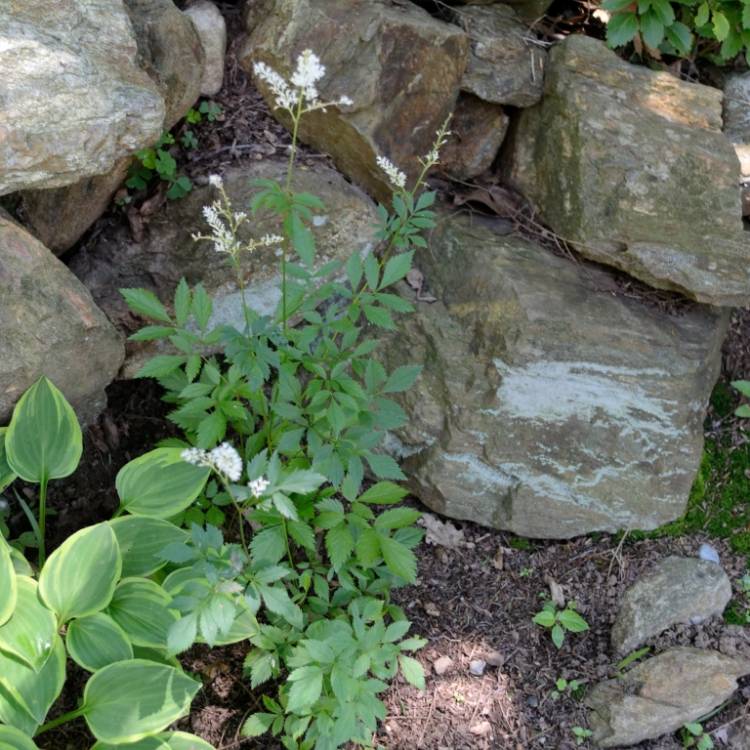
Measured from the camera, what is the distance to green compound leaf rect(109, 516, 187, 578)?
2.51 meters

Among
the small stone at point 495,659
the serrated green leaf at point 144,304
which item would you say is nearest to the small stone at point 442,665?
the small stone at point 495,659

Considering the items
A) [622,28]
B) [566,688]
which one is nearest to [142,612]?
[566,688]

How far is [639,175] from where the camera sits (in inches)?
122

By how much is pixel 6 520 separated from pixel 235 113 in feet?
5.48

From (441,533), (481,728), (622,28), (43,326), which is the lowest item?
(481,728)

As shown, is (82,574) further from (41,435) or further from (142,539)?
(41,435)

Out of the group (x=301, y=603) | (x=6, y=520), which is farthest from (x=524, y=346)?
(x=6, y=520)

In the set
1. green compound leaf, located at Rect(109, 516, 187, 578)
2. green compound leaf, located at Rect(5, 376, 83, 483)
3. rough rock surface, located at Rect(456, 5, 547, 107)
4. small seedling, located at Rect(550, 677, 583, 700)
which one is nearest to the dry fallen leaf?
small seedling, located at Rect(550, 677, 583, 700)

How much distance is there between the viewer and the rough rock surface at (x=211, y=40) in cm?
310

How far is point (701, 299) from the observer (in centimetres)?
312

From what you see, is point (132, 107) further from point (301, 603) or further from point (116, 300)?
point (301, 603)

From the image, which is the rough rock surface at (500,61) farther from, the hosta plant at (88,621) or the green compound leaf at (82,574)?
the green compound leaf at (82,574)

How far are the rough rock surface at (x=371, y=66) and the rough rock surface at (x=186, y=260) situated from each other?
0.24 meters

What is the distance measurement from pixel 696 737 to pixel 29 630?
2.16 metres
